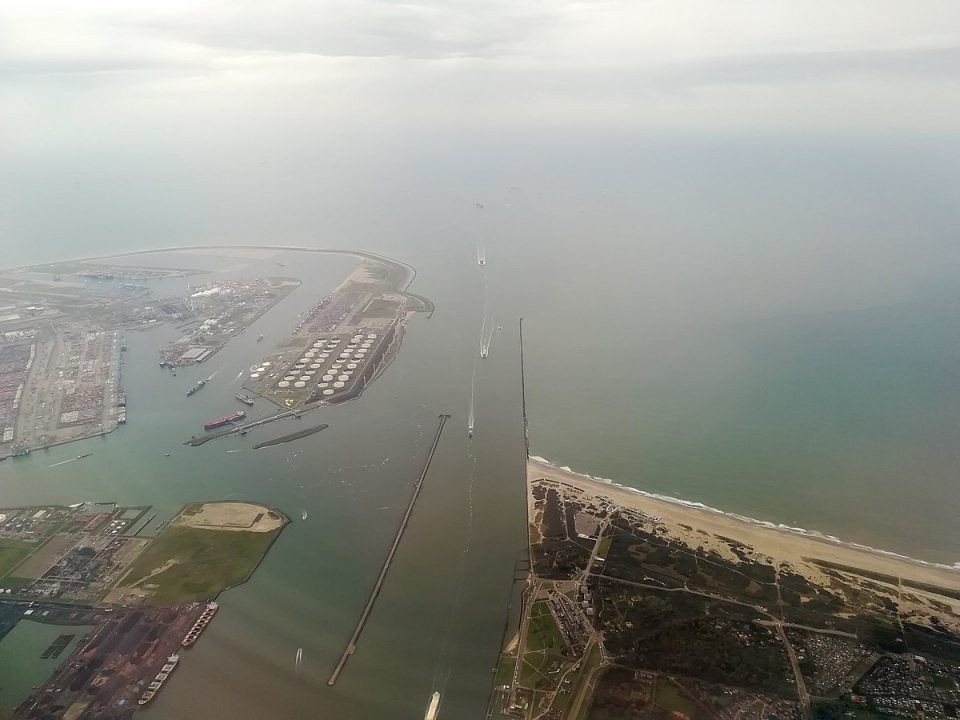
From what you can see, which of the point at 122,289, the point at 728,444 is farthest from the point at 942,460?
the point at 122,289

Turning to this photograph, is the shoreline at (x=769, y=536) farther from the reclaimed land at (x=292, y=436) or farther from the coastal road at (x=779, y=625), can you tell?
A: the reclaimed land at (x=292, y=436)

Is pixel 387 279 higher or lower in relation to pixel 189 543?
higher

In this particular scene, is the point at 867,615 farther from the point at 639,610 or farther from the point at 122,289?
the point at 122,289

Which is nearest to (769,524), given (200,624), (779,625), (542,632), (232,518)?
(779,625)

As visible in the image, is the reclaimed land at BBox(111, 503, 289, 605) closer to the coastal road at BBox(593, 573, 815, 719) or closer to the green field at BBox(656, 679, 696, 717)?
the coastal road at BBox(593, 573, 815, 719)

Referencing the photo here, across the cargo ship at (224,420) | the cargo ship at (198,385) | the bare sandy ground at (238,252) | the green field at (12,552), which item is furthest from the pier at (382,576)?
the bare sandy ground at (238,252)

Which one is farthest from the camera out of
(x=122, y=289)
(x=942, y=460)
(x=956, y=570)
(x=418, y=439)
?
(x=122, y=289)
